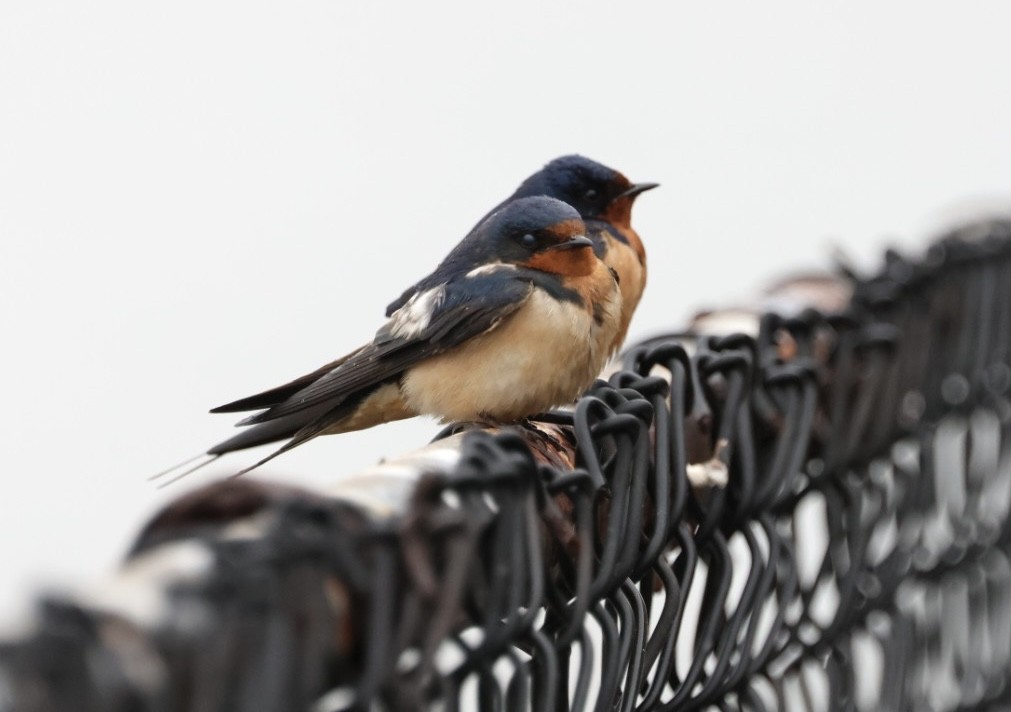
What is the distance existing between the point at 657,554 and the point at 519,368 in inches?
29.2

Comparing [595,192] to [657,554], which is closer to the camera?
[657,554]

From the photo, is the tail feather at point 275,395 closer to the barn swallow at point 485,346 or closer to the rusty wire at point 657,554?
the barn swallow at point 485,346

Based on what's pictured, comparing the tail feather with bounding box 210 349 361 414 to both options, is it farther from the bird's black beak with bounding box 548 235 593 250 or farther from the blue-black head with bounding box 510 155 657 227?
the blue-black head with bounding box 510 155 657 227

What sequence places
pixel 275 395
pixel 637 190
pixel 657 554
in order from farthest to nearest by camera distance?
pixel 637 190, pixel 275 395, pixel 657 554

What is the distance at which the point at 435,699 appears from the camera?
2.23 ft

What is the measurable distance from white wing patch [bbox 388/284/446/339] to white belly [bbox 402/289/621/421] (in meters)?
0.04

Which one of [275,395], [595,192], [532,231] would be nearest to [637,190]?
[595,192]

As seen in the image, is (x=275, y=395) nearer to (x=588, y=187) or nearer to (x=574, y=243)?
(x=574, y=243)

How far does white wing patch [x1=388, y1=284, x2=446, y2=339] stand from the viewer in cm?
181

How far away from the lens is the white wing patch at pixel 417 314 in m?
1.81

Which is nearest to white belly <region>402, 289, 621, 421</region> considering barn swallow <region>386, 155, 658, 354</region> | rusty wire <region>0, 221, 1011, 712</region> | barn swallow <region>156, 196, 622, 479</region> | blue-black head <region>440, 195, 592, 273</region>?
barn swallow <region>156, 196, 622, 479</region>

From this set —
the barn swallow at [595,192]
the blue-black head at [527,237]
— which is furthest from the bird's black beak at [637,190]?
the blue-black head at [527,237]

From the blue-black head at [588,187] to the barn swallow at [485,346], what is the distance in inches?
27.9

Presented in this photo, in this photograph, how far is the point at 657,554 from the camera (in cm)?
101
